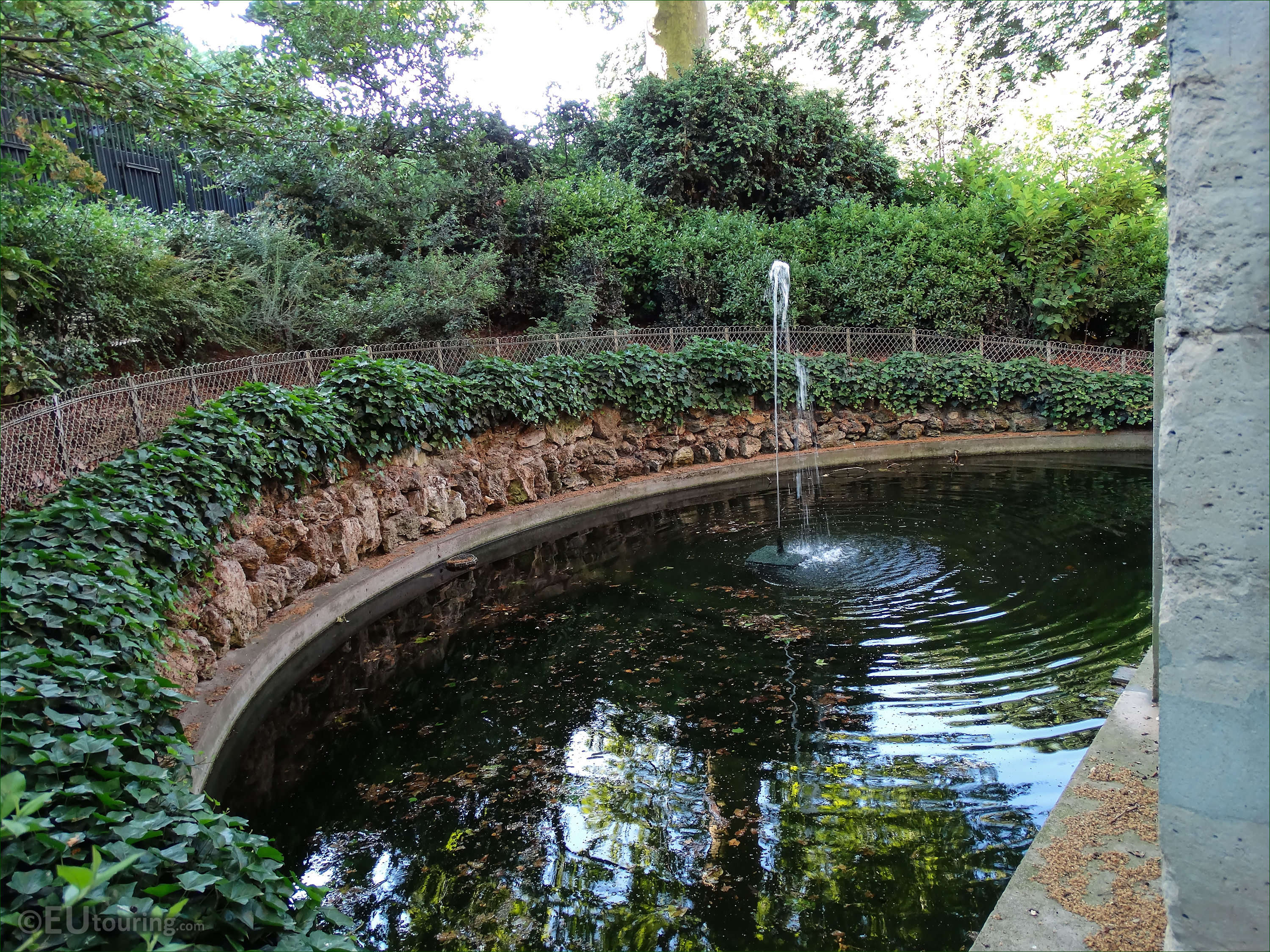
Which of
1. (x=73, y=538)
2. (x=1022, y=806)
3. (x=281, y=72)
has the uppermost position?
(x=281, y=72)

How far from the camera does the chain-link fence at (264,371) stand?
6105mm

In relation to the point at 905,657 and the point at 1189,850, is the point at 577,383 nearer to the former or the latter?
the point at 905,657

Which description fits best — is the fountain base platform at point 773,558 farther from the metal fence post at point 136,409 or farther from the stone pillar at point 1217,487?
the stone pillar at point 1217,487

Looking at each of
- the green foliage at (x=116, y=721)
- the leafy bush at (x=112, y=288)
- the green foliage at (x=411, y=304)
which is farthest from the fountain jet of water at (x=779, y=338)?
the leafy bush at (x=112, y=288)

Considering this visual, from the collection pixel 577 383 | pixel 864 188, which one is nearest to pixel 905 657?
pixel 577 383

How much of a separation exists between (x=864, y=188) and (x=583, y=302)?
8418 mm

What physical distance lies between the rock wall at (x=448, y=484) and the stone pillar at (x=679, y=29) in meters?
10.2

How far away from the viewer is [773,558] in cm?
802

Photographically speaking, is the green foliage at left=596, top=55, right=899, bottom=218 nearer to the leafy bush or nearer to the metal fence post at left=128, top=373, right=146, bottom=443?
the leafy bush

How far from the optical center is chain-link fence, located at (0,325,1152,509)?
611 cm

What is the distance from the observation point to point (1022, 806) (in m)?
3.78

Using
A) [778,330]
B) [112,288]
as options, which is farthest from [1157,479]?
[778,330]

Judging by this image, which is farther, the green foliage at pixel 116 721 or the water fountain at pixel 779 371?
the water fountain at pixel 779 371

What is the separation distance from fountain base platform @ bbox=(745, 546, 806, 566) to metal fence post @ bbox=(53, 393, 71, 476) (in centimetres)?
595
